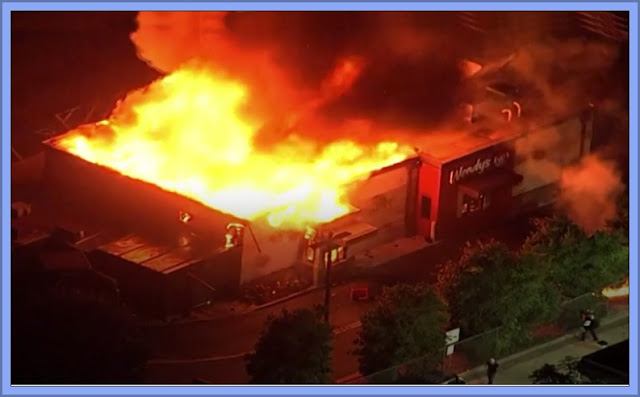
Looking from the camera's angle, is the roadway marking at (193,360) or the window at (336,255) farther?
the window at (336,255)

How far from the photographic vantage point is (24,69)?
15.8 m

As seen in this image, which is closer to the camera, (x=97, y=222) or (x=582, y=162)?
(x=97, y=222)

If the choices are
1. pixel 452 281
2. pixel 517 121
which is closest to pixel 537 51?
pixel 517 121

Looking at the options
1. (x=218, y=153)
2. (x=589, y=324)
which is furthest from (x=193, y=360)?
(x=589, y=324)

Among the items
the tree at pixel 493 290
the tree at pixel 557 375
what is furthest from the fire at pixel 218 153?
the tree at pixel 557 375

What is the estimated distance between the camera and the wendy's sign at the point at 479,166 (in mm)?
16578

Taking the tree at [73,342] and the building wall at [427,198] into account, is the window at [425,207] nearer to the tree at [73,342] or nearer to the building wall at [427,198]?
the building wall at [427,198]

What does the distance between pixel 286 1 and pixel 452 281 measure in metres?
2.57

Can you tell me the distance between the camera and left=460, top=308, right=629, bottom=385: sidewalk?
16.2 metres

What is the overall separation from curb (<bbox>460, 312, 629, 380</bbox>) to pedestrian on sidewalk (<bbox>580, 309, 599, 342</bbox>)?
0.26ft

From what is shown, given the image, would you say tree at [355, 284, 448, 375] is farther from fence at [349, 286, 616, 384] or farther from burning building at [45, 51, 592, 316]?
burning building at [45, 51, 592, 316]

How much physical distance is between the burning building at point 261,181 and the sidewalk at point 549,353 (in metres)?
1.13

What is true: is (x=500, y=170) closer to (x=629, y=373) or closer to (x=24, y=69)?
(x=629, y=373)

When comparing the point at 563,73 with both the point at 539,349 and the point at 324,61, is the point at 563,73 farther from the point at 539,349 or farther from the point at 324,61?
the point at 539,349
